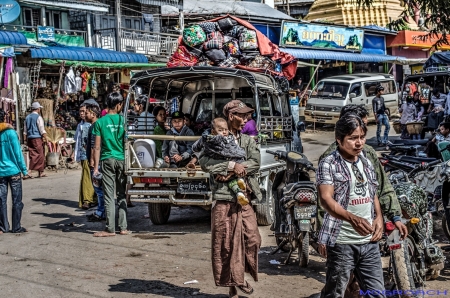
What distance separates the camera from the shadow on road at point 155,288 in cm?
632

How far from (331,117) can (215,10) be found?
308 inches

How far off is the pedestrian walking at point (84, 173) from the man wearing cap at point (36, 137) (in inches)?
167

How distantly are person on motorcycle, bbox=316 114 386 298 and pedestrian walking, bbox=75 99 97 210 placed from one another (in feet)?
24.0

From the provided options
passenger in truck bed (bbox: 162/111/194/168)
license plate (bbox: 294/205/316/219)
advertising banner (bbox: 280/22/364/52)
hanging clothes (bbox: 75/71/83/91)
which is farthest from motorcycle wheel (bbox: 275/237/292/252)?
advertising banner (bbox: 280/22/364/52)

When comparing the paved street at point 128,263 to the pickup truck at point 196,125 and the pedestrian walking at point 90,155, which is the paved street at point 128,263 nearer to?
the pedestrian walking at point 90,155

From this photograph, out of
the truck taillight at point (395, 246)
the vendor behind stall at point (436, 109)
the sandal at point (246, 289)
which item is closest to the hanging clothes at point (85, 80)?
the vendor behind stall at point (436, 109)

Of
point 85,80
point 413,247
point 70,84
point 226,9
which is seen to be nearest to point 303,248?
point 413,247

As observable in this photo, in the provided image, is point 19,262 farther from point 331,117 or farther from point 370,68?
point 370,68

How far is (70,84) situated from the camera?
1898 centimetres

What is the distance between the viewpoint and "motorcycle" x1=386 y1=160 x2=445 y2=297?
5.21 m

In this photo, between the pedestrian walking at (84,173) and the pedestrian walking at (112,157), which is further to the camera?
the pedestrian walking at (84,173)

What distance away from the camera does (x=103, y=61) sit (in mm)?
20875

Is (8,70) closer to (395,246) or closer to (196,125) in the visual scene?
(196,125)

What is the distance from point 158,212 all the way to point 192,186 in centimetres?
106
